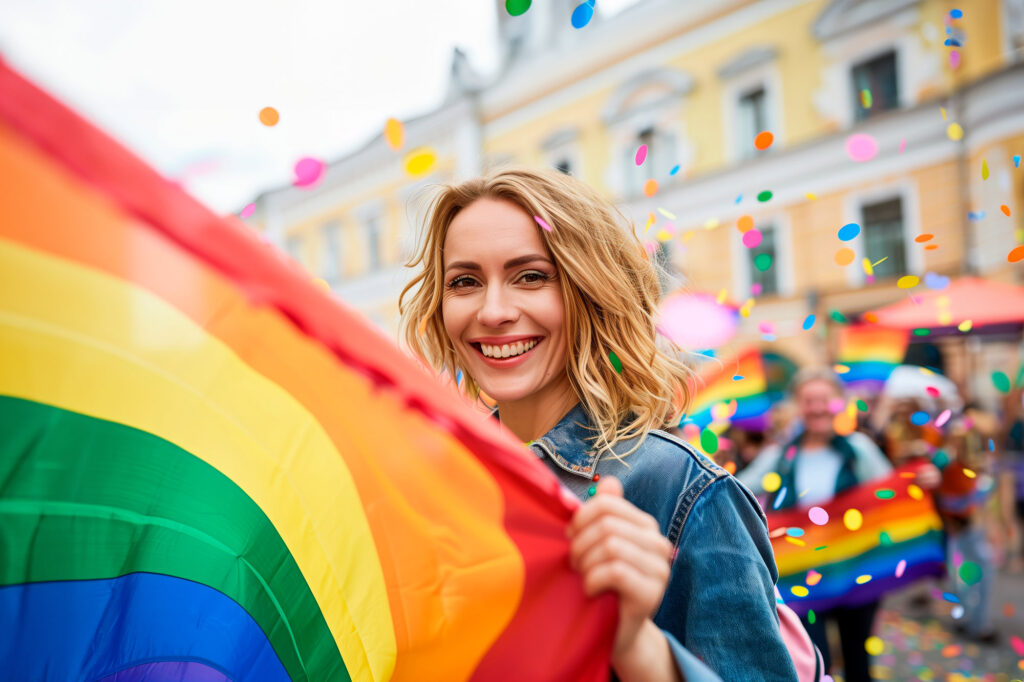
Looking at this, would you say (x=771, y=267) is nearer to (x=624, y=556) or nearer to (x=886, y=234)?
(x=886, y=234)

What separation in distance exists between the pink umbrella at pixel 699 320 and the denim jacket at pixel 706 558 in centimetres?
355

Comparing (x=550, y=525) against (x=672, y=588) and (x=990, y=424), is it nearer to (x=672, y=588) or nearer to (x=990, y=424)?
(x=672, y=588)

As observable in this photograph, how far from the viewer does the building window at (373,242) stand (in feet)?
70.6

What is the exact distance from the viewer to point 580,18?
2.17 m

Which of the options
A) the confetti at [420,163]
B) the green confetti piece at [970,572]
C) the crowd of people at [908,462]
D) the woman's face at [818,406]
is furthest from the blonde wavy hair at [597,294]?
the green confetti piece at [970,572]

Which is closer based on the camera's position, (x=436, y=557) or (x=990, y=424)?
(x=436, y=557)

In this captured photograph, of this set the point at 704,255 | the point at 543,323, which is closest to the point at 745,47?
the point at 704,255

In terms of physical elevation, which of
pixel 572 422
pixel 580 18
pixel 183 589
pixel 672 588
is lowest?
pixel 672 588

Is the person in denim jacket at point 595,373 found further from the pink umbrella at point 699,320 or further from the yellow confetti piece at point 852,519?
the pink umbrella at point 699,320

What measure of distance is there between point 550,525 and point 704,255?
1461 cm

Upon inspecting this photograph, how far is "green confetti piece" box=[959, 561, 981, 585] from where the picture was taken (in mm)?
5086

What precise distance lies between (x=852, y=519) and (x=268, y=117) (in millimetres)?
3358

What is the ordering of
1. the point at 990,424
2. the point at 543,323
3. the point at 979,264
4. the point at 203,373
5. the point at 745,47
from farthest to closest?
the point at 745,47 < the point at 979,264 < the point at 990,424 < the point at 543,323 < the point at 203,373

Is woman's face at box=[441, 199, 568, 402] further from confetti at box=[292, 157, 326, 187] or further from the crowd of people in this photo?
the crowd of people
